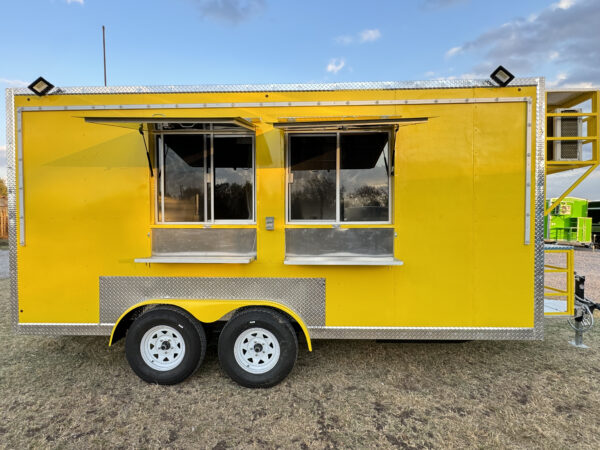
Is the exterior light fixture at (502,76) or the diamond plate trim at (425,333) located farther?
the diamond plate trim at (425,333)

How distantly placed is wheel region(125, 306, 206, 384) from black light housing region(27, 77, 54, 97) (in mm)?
2490

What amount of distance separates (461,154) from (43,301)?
454cm

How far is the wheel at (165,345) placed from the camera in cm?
336

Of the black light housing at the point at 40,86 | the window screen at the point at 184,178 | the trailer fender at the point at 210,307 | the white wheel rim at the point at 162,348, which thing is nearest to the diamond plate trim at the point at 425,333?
the trailer fender at the point at 210,307

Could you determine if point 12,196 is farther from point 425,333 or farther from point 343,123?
point 425,333

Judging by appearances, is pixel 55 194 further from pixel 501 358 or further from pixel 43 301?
pixel 501 358

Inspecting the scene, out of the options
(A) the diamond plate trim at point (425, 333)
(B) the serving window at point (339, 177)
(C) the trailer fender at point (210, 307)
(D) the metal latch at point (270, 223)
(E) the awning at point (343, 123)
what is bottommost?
(A) the diamond plate trim at point (425, 333)

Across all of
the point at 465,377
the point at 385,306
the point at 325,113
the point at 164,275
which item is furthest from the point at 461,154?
the point at 164,275

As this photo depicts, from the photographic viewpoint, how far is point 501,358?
394 cm

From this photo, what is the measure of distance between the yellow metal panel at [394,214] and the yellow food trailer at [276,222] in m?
0.01

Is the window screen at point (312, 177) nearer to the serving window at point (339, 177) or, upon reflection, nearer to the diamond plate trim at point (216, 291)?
the serving window at point (339, 177)

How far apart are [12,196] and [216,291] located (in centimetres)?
233

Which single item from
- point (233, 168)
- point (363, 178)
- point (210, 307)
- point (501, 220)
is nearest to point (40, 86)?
point (233, 168)

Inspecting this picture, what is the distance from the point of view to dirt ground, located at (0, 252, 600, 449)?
8.76 ft
